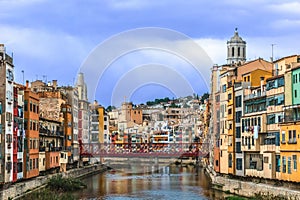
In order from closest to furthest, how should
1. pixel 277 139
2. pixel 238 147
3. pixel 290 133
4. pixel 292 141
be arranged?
pixel 292 141 < pixel 290 133 < pixel 277 139 < pixel 238 147

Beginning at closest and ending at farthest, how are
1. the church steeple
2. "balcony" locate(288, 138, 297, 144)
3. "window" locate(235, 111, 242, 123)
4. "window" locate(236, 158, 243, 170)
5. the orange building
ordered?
"balcony" locate(288, 138, 297, 144)
the orange building
"window" locate(236, 158, 243, 170)
"window" locate(235, 111, 242, 123)
the church steeple

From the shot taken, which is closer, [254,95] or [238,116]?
[254,95]

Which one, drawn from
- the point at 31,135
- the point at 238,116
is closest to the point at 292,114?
the point at 238,116

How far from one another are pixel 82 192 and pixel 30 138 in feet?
24.6

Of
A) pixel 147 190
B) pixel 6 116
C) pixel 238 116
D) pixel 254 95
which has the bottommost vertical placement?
pixel 147 190

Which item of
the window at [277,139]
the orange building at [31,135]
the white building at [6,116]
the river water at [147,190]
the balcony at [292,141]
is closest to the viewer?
→ the balcony at [292,141]

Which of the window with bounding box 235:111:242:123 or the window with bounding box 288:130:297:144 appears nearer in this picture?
the window with bounding box 288:130:297:144

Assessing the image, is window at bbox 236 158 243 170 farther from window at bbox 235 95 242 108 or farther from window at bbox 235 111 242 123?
window at bbox 235 95 242 108

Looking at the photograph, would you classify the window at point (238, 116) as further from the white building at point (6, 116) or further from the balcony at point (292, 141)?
the white building at point (6, 116)

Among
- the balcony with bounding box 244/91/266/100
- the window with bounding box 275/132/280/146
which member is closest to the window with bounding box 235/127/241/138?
the balcony with bounding box 244/91/266/100

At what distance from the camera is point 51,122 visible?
7212 cm

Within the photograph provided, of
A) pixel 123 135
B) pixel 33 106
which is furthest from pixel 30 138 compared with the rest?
pixel 123 135

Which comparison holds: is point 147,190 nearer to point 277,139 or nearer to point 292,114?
point 277,139

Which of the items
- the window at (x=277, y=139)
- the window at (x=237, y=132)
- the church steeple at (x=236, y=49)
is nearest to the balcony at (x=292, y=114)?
the window at (x=277, y=139)
